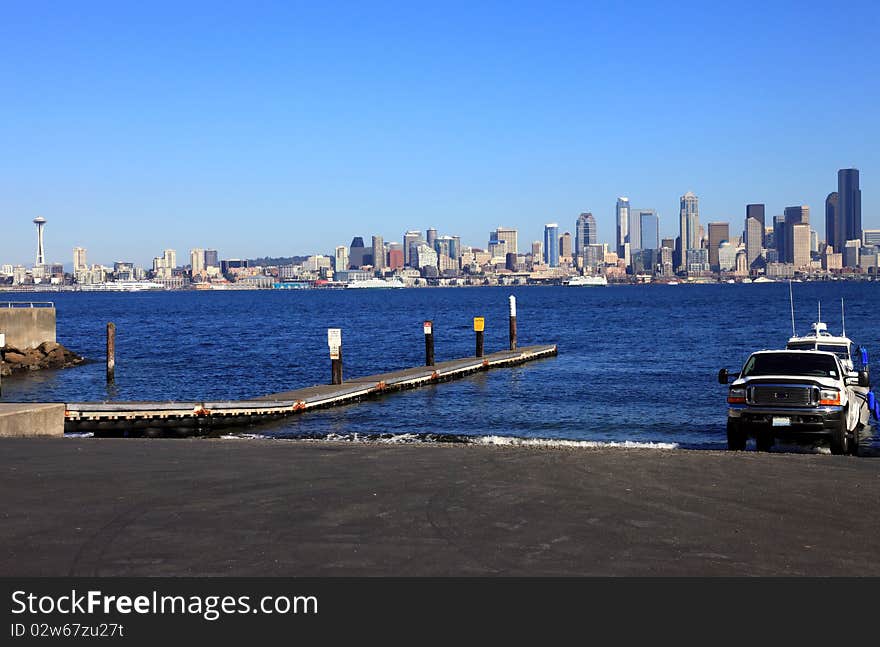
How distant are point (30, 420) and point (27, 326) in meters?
39.8

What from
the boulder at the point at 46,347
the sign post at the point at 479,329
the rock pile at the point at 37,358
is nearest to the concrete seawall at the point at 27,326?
the boulder at the point at 46,347

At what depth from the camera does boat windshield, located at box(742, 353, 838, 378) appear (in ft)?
63.7

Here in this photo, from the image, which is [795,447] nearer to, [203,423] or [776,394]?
[776,394]

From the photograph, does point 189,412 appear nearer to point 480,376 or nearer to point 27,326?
point 480,376

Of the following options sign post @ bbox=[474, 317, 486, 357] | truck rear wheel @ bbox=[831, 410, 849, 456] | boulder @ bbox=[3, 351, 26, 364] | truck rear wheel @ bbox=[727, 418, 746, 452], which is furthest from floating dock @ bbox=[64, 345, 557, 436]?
boulder @ bbox=[3, 351, 26, 364]

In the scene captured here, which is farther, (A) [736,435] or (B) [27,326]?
(B) [27,326]

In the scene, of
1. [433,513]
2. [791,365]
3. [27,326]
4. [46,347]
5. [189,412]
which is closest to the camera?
[433,513]

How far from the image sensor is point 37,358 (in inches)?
2117

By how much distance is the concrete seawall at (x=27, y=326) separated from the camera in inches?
2170

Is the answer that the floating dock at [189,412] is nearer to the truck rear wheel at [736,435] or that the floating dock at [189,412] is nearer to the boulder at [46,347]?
the truck rear wheel at [736,435]

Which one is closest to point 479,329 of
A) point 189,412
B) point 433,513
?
point 189,412

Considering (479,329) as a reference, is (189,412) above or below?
below

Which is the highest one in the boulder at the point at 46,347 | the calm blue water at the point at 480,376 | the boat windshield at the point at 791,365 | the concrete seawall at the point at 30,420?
the boat windshield at the point at 791,365

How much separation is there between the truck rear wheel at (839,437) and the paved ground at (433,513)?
2.55 metres
